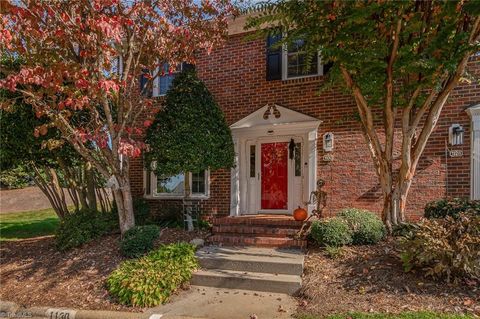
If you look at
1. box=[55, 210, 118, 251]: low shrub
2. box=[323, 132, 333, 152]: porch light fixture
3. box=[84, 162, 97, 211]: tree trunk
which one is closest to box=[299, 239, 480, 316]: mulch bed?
box=[323, 132, 333, 152]: porch light fixture

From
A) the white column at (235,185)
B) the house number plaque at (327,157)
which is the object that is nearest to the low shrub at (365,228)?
the house number plaque at (327,157)

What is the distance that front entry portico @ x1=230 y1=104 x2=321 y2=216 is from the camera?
824 centimetres

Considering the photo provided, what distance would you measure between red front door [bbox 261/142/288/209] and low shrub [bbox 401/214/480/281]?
3823 millimetres

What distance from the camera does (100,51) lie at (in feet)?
20.5

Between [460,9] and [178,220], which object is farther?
[178,220]

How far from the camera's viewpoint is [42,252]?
7492 millimetres

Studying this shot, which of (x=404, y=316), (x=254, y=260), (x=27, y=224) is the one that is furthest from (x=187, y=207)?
(x=27, y=224)

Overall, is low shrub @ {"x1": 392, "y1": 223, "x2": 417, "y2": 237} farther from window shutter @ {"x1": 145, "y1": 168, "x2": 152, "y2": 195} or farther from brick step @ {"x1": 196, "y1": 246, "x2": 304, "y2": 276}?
window shutter @ {"x1": 145, "y1": 168, "x2": 152, "y2": 195}

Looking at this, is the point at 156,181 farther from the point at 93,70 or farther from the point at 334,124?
the point at 334,124

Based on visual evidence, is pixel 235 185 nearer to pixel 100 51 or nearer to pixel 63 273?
→ pixel 63 273

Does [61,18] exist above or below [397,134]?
above

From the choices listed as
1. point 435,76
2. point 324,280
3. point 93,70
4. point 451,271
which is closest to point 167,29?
point 93,70

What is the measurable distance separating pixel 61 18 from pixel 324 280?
20.0ft

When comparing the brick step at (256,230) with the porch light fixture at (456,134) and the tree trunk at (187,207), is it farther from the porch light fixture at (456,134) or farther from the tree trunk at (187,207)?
the porch light fixture at (456,134)
